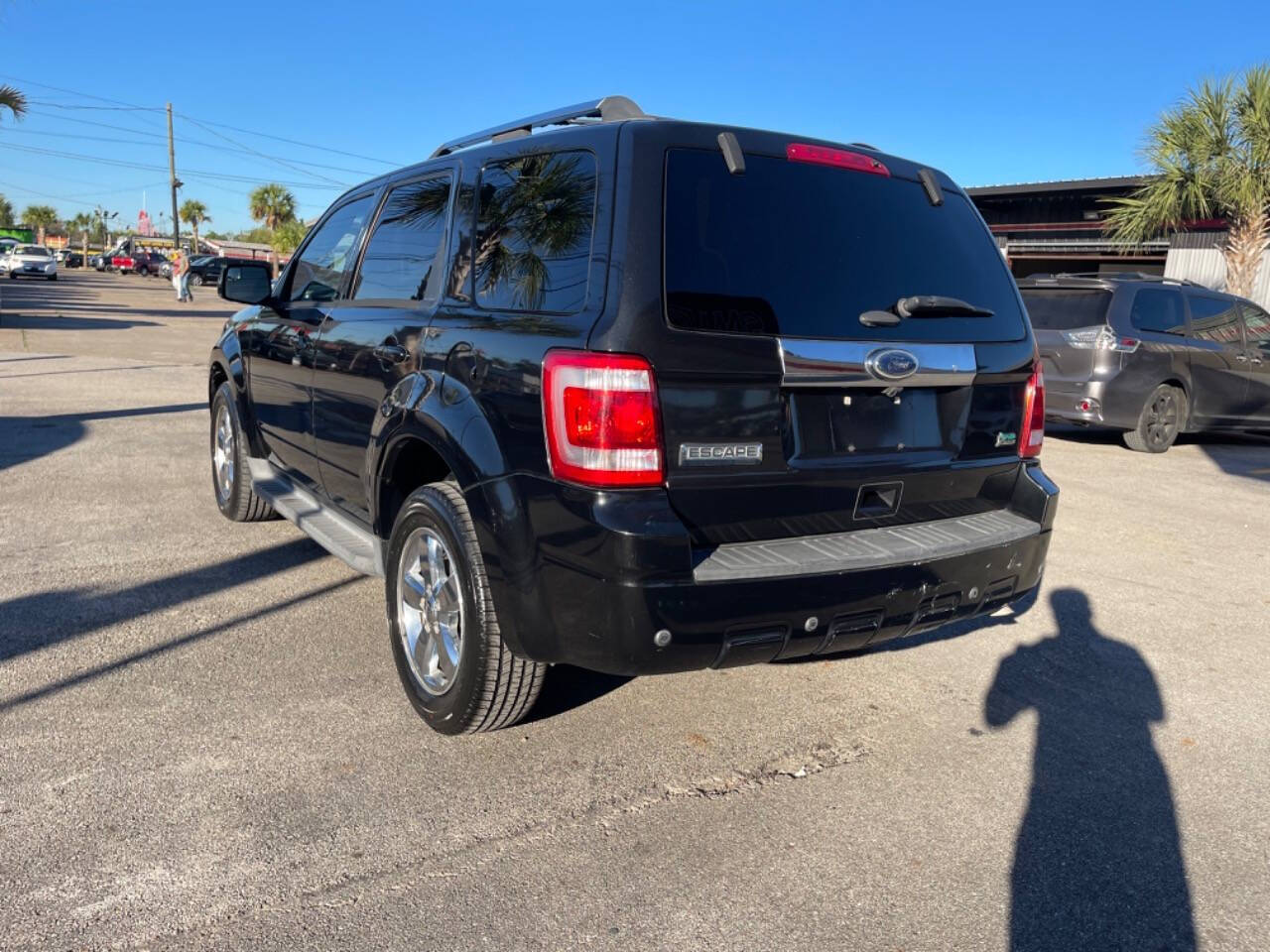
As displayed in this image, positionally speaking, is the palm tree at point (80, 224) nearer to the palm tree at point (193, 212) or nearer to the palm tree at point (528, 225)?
the palm tree at point (193, 212)

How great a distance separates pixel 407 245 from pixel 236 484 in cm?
242

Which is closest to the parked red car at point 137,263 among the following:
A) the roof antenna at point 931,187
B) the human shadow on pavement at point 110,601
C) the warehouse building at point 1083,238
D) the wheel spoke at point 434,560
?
the warehouse building at point 1083,238

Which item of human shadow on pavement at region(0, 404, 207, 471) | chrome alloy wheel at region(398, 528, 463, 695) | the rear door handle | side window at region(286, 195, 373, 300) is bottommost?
human shadow on pavement at region(0, 404, 207, 471)

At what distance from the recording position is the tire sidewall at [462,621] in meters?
3.14

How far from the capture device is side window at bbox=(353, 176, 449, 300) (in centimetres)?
382

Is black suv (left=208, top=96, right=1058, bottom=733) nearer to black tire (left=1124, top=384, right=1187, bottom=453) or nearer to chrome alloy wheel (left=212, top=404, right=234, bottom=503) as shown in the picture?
chrome alloy wheel (left=212, top=404, right=234, bottom=503)

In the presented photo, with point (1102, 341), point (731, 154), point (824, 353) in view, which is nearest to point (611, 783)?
point (824, 353)

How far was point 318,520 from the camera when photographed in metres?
4.56

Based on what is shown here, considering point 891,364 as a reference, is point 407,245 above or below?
above

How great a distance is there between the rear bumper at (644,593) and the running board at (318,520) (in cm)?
112

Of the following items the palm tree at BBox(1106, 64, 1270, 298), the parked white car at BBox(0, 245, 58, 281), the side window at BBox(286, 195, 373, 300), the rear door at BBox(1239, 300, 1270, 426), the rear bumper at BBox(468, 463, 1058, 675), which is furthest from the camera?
the parked white car at BBox(0, 245, 58, 281)

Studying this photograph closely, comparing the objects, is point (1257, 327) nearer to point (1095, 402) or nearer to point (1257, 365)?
point (1257, 365)

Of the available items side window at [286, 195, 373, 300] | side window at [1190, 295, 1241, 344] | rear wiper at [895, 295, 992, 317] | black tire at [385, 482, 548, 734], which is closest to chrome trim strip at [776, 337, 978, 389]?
rear wiper at [895, 295, 992, 317]

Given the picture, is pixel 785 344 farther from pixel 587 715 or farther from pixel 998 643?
pixel 998 643
